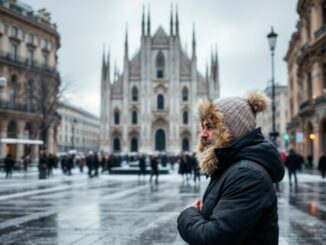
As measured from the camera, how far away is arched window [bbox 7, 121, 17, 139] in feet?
143

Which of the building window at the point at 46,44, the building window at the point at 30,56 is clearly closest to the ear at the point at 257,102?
the building window at the point at 30,56

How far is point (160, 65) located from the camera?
236 feet

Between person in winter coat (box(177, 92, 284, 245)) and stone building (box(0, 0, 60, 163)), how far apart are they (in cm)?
3801

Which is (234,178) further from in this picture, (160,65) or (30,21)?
(160,65)

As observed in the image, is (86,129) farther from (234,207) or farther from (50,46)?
(234,207)

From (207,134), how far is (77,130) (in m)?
104

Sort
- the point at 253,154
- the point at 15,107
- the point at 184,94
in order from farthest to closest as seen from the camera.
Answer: the point at 184,94 < the point at 15,107 < the point at 253,154

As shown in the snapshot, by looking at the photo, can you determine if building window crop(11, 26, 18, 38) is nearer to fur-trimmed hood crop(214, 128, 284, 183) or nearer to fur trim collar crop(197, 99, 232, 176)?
fur trim collar crop(197, 99, 232, 176)

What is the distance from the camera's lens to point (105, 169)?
38.2 metres

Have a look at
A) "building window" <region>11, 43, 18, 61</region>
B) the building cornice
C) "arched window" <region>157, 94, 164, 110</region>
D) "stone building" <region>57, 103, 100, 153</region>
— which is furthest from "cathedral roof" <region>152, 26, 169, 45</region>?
"building window" <region>11, 43, 18, 61</region>

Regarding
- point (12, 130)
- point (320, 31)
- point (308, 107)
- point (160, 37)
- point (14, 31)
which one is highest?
point (160, 37)

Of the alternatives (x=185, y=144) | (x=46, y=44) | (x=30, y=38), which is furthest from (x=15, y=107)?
(x=185, y=144)

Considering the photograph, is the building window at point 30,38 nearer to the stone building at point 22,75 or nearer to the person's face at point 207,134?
the stone building at point 22,75

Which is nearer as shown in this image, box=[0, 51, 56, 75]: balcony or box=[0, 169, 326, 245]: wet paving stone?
box=[0, 169, 326, 245]: wet paving stone
